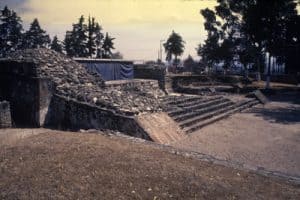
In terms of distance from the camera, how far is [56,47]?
146 feet

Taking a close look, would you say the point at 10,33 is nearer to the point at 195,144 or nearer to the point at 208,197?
the point at 195,144

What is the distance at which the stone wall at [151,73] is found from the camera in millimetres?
20578

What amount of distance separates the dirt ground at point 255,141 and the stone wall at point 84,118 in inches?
58.2

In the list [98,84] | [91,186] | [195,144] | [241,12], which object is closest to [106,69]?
[98,84]

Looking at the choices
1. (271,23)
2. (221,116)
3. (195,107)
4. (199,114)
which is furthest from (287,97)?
(199,114)

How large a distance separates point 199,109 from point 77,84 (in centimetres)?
533

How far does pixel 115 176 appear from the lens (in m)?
5.39

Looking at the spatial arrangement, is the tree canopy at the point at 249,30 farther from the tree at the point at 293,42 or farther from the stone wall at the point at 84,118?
the stone wall at the point at 84,118

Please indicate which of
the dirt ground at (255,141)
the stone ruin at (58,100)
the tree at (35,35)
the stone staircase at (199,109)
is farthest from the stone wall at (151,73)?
the tree at (35,35)

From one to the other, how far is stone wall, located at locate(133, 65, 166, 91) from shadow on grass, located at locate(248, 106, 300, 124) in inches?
236

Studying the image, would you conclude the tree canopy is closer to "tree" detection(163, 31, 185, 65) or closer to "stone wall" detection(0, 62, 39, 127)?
"tree" detection(163, 31, 185, 65)

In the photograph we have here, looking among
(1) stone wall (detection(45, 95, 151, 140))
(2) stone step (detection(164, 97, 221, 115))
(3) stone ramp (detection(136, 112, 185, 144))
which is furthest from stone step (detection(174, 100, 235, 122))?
(1) stone wall (detection(45, 95, 151, 140))

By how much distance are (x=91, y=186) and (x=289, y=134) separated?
875 cm

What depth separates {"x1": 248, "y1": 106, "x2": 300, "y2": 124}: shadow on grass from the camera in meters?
14.3
